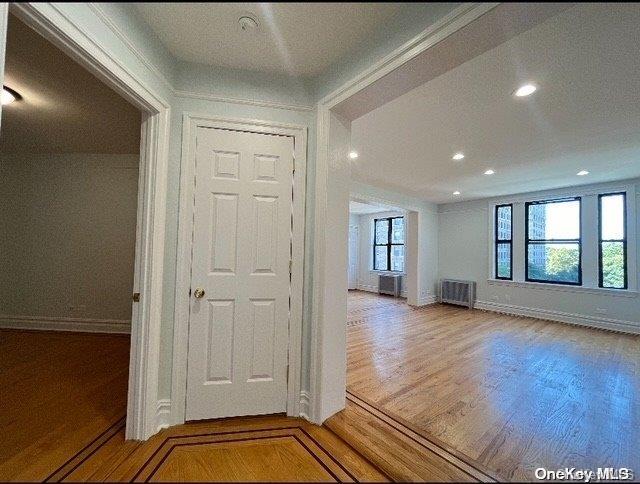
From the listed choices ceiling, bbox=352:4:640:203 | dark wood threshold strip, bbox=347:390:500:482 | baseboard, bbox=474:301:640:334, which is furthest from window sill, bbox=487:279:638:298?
dark wood threshold strip, bbox=347:390:500:482

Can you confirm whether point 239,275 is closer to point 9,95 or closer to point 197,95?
point 197,95

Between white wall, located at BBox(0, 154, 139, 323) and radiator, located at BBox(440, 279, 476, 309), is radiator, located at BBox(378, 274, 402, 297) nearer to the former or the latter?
radiator, located at BBox(440, 279, 476, 309)

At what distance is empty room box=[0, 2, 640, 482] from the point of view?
1.34 meters

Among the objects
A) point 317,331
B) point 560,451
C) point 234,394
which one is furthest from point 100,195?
point 560,451

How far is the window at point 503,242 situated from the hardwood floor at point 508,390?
1.56 meters

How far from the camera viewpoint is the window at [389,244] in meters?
8.14

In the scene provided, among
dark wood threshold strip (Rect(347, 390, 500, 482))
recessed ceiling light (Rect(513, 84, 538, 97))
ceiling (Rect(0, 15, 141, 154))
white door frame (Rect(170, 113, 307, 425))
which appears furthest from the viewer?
recessed ceiling light (Rect(513, 84, 538, 97))

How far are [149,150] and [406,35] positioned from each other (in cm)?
160

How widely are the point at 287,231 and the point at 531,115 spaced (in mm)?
2476

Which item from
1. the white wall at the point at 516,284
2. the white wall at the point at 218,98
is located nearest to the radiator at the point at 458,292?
the white wall at the point at 516,284

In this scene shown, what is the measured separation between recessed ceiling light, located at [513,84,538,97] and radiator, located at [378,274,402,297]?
5.90m

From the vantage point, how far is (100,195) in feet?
12.7

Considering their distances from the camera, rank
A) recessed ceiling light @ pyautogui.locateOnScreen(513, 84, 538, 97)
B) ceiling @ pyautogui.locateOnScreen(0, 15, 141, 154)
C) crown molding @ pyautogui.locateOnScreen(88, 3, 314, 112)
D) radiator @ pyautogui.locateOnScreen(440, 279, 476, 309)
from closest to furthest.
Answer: crown molding @ pyautogui.locateOnScreen(88, 3, 314, 112) < ceiling @ pyautogui.locateOnScreen(0, 15, 141, 154) < recessed ceiling light @ pyautogui.locateOnScreen(513, 84, 538, 97) < radiator @ pyautogui.locateOnScreen(440, 279, 476, 309)

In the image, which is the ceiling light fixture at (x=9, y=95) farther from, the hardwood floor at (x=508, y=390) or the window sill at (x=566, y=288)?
the window sill at (x=566, y=288)
